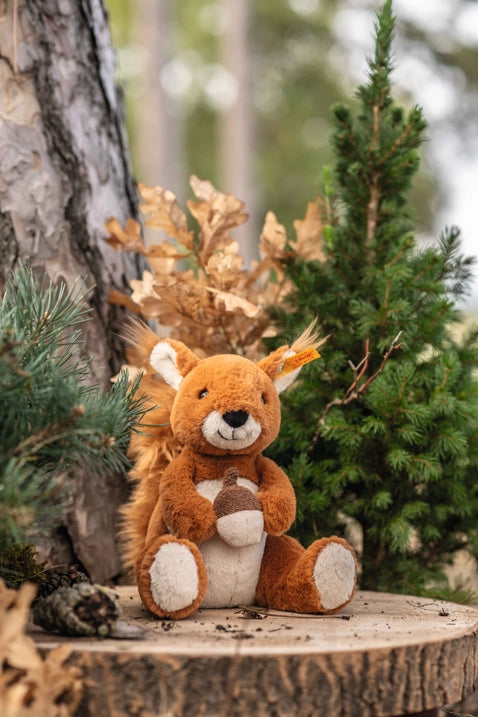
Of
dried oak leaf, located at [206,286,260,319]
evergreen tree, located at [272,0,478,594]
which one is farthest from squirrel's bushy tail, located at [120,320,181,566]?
evergreen tree, located at [272,0,478,594]

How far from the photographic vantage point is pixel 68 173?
1907 mm

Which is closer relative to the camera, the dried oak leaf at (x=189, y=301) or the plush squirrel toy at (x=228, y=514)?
the plush squirrel toy at (x=228, y=514)

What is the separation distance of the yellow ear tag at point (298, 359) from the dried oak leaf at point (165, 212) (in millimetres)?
511

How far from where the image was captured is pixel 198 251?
189 centimetres

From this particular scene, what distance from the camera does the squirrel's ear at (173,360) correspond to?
1514 millimetres

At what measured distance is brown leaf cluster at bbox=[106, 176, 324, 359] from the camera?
1.79 m

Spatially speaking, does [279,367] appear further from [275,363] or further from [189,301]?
[189,301]

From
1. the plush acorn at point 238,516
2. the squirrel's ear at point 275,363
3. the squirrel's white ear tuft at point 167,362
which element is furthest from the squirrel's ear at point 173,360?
the plush acorn at point 238,516

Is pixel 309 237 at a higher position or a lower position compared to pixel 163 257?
higher

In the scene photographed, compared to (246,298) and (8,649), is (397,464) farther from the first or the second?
(8,649)

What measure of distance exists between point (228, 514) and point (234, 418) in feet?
0.60

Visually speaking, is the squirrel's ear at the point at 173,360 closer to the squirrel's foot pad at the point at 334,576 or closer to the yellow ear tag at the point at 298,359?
the yellow ear tag at the point at 298,359

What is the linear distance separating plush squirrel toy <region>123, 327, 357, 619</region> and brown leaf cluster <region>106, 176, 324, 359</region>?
29 centimetres

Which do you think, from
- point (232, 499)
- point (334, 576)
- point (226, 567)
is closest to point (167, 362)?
point (232, 499)
